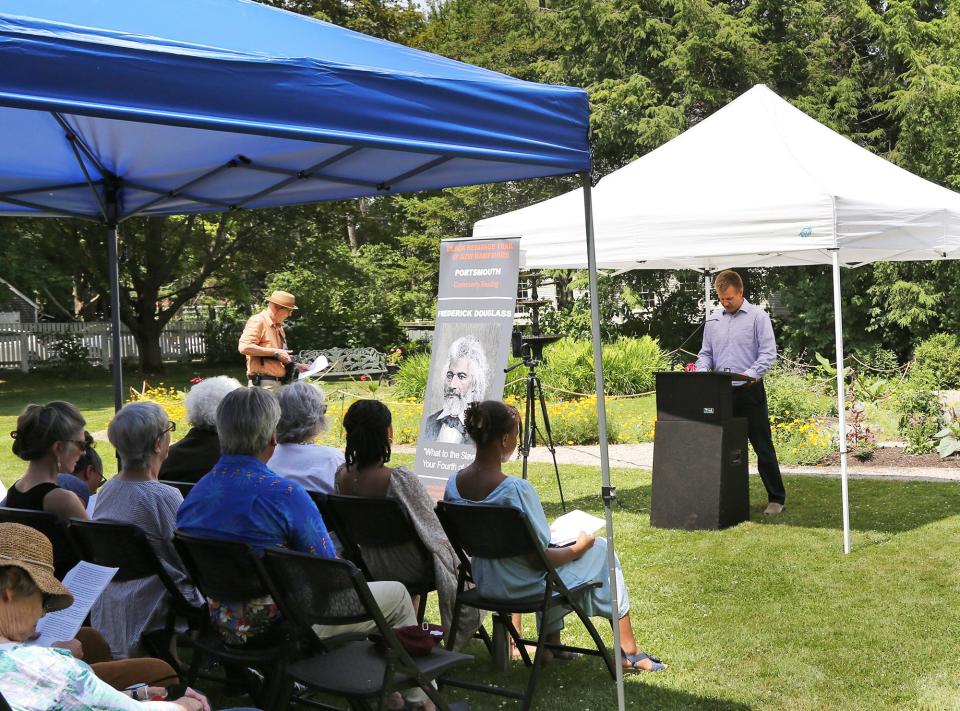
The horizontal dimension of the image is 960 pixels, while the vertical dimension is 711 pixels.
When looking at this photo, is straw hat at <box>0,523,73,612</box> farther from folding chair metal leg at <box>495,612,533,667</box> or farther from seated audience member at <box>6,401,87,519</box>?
folding chair metal leg at <box>495,612,533,667</box>

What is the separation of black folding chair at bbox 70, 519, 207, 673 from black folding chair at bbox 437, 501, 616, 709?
1020mm

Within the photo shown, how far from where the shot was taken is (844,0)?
2398 centimetres

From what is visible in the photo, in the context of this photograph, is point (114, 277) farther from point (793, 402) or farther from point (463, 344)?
point (793, 402)

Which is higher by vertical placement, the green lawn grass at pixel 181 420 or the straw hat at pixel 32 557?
the straw hat at pixel 32 557

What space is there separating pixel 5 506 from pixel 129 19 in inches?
82.4

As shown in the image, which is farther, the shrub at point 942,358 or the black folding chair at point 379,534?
the shrub at point 942,358

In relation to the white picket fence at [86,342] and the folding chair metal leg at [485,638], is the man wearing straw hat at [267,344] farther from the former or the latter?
the white picket fence at [86,342]

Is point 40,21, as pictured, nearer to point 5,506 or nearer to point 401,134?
point 401,134

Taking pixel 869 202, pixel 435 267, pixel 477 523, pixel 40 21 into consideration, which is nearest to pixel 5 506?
pixel 477 523

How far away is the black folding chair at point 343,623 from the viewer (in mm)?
3346

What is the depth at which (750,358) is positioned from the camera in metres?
7.90

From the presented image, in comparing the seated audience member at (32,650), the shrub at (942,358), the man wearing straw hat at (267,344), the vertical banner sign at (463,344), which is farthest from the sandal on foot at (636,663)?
the shrub at (942,358)

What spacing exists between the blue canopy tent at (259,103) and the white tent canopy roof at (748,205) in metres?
1.89

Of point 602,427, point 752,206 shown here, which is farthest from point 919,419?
point 602,427
